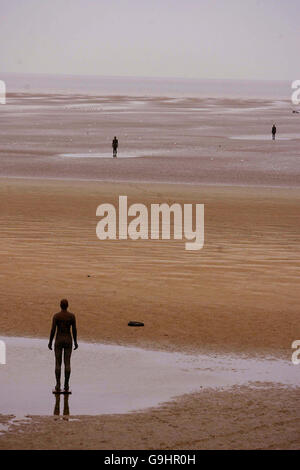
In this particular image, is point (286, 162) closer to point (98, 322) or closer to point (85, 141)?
point (85, 141)

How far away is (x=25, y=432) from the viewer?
1391 centimetres

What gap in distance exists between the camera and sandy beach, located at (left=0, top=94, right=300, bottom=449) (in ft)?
46.9

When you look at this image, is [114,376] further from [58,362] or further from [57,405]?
[57,405]

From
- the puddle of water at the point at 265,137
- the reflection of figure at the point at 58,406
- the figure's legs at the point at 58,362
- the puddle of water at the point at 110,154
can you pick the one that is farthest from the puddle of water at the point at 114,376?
the puddle of water at the point at 265,137

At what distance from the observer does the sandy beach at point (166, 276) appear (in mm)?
14305

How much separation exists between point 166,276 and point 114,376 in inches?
357

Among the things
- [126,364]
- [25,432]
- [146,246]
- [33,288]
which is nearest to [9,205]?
[146,246]

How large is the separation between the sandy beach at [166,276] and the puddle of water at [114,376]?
418mm

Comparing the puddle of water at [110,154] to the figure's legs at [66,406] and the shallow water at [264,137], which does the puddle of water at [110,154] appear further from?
the figure's legs at [66,406]

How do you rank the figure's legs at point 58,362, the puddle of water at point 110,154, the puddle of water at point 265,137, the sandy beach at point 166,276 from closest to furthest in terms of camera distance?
1. the sandy beach at point 166,276
2. the figure's legs at point 58,362
3. the puddle of water at point 110,154
4. the puddle of water at point 265,137

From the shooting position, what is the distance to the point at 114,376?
1694cm

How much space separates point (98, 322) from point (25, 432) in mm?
7105

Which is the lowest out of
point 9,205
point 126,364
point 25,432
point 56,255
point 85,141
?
point 25,432

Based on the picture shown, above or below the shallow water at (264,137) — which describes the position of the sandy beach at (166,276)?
below
